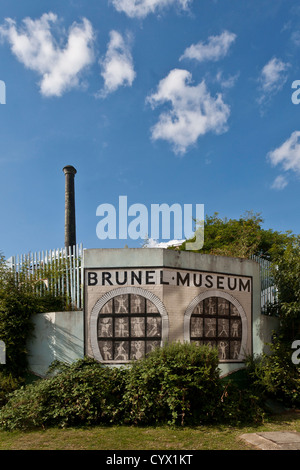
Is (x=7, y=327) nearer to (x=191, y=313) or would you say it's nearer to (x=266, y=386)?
(x=191, y=313)

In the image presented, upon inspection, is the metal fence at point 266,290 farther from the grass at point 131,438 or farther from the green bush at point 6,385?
the green bush at point 6,385

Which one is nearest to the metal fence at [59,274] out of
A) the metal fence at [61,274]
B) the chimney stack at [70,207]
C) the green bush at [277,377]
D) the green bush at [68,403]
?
the metal fence at [61,274]

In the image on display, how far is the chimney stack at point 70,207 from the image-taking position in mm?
18281

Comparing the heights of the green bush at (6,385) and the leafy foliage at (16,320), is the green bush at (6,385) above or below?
below

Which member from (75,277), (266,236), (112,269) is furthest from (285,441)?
(266,236)

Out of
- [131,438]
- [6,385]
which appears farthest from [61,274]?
[131,438]

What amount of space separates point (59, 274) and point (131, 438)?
5.03m

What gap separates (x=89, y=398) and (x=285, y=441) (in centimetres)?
362

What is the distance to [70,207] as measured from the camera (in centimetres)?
1853

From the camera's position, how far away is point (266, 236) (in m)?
23.0

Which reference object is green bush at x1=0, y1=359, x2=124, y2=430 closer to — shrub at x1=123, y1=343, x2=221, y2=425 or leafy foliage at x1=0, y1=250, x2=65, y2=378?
shrub at x1=123, y1=343, x2=221, y2=425

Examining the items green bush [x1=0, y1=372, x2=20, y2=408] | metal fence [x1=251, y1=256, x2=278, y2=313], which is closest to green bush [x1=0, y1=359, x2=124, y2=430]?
green bush [x1=0, y1=372, x2=20, y2=408]

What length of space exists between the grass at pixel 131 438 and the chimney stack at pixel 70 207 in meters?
12.3

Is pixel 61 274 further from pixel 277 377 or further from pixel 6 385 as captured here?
pixel 277 377
